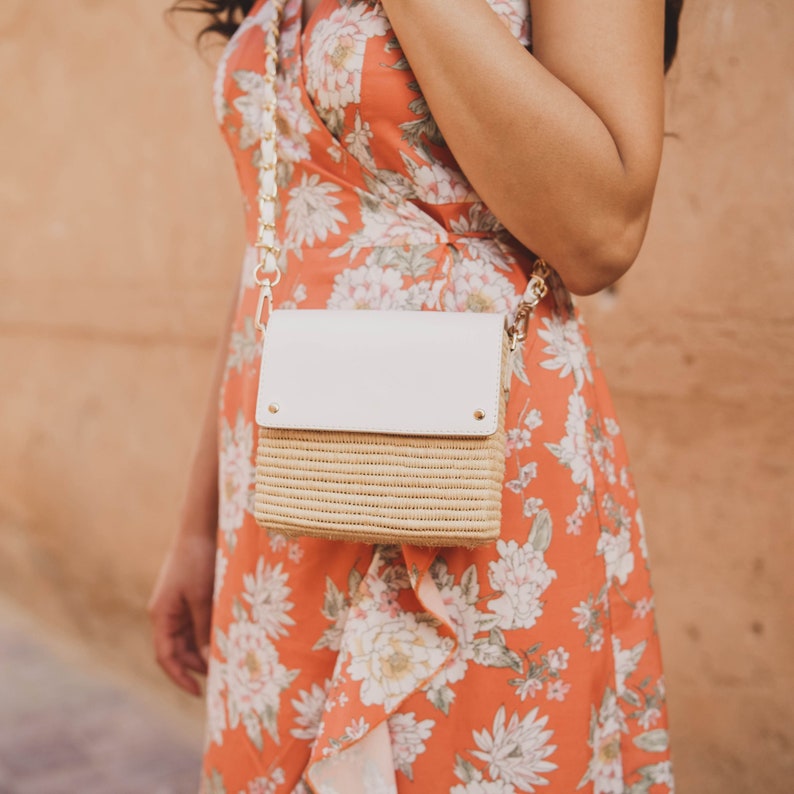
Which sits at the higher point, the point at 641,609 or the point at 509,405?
the point at 509,405

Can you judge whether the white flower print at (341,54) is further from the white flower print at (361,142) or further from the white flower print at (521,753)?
the white flower print at (521,753)

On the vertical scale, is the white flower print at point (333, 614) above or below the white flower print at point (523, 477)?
below

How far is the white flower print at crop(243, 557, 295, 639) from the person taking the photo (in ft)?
3.38

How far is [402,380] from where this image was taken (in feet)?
2.83

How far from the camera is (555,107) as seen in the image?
0.85m

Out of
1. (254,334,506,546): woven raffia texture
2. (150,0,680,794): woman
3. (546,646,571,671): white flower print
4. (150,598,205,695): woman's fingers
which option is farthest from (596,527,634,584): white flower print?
(150,598,205,695): woman's fingers

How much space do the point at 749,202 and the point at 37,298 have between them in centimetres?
289

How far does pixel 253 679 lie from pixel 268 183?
22.3 inches

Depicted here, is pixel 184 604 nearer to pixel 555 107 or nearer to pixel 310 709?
pixel 310 709

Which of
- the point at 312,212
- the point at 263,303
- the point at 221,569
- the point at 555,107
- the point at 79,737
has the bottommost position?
the point at 79,737

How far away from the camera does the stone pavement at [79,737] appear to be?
2.74m

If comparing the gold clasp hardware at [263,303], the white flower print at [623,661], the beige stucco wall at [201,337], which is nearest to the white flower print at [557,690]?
the white flower print at [623,661]

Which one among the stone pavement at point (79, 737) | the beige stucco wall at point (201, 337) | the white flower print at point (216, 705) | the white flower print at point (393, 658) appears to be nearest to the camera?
the white flower print at point (393, 658)

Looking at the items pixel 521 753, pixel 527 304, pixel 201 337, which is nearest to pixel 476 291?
pixel 527 304
